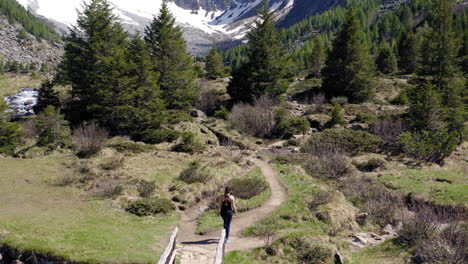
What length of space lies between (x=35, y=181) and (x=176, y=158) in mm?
9380

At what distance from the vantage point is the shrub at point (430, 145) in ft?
86.3

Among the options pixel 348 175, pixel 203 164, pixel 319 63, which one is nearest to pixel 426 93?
pixel 348 175

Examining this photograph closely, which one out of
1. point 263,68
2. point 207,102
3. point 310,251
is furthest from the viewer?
point 207,102

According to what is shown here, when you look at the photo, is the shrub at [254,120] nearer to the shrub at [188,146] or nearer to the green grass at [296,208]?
the shrub at [188,146]

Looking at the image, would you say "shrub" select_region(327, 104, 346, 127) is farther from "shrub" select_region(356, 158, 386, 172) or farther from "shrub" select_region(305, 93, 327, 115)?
"shrub" select_region(356, 158, 386, 172)

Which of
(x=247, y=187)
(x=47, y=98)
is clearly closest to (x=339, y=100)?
(x=247, y=187)

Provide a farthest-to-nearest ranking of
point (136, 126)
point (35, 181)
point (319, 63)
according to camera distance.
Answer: point (319, 63) < point (136, 126) < point (35, 181)

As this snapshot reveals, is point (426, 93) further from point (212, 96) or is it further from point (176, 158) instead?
point (212, 96)

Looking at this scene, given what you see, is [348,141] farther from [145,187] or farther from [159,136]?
[145,187]

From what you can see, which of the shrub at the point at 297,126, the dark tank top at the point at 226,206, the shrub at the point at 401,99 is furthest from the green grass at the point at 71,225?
the shrub at the point at 401,99

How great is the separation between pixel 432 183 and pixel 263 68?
85.7 feet

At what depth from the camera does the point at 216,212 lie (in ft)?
53.5

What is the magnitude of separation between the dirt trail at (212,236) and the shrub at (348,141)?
1056 centimetres

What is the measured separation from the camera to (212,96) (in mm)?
45500
